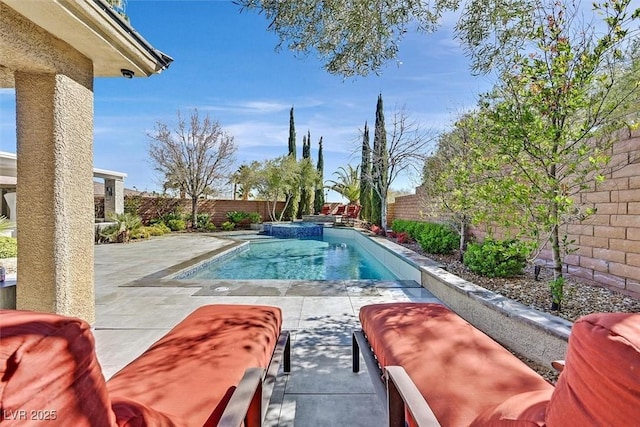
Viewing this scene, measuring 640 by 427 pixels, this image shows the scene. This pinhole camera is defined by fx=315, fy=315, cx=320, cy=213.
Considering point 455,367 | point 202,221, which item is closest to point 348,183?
point 202,221

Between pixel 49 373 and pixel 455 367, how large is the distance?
193 cm

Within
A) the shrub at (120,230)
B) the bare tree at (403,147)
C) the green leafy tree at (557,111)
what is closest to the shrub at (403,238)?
the bare tree at (403,147)

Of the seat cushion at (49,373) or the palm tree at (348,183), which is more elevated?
the palm tree at (348,183)

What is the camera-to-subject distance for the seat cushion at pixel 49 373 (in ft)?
2.39

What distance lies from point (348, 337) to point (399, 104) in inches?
466

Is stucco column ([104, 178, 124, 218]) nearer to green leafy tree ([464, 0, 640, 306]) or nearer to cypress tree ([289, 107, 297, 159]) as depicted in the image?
cypress tree ([289, 107, 297, 159])

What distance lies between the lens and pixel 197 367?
6.26 feet

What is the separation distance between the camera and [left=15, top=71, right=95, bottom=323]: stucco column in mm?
3088

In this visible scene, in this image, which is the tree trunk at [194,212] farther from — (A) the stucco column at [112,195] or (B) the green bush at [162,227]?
(A) the stucco column at [112,195]

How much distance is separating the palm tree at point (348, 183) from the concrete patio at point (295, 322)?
16955 millimetres

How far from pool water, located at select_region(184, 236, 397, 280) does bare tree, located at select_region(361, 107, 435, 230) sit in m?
3.14

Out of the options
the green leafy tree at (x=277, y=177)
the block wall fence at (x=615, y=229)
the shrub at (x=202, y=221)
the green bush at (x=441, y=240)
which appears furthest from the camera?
the green leafy tree at (x=277, y=177)

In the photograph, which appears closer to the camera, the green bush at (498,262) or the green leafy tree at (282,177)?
the green bush at (498,262)

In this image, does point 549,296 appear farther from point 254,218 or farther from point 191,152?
point 254,218
